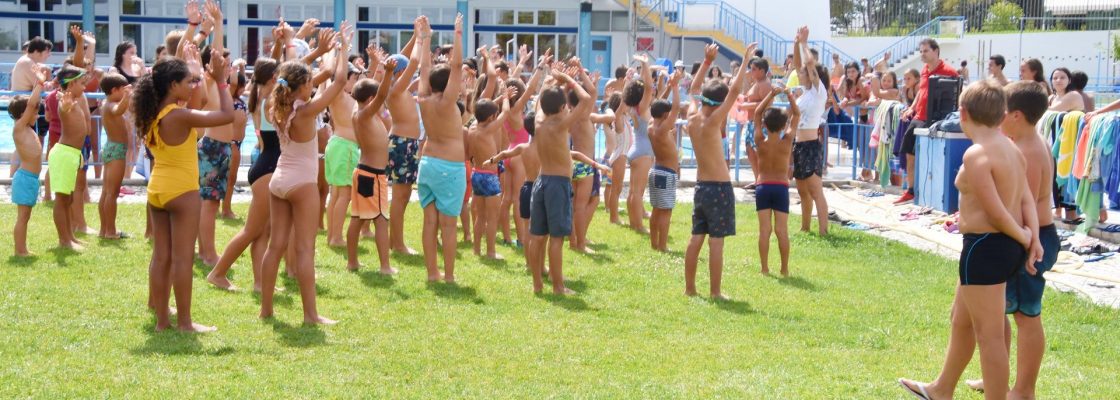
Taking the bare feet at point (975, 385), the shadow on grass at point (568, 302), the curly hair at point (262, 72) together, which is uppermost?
the curly hair at point (262, 72)

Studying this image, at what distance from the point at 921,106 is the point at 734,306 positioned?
7555mm

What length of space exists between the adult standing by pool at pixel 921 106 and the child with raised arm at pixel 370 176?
794cm

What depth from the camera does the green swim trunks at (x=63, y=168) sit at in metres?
9.80

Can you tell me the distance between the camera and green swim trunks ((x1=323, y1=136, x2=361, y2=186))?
9.73 meters

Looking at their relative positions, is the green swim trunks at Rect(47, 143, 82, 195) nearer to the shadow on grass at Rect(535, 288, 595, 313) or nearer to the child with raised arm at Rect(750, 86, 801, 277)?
the shadow on grass at Rect(535, 288, 595, 313)

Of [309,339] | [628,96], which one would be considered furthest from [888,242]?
[309,339]

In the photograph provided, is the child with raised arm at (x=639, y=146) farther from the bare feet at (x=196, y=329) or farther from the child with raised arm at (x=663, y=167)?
the bare feet at (x=196, y=329)

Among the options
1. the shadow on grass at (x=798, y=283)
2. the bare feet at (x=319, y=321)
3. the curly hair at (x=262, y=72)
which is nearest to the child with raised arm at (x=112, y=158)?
the curly hair at (x=262, y=72)

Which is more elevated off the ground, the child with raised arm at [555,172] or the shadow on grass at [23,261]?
the child with raised arm at [555,172]

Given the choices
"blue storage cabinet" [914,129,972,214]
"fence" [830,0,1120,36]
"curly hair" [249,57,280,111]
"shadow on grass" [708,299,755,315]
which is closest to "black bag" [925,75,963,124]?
"blue storage cabinet" [914,129,972,214]

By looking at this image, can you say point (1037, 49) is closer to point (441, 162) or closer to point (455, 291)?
point (441, 162)

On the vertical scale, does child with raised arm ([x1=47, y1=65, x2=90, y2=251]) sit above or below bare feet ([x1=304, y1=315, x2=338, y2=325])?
above

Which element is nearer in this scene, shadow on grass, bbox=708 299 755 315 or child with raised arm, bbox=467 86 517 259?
shadow on grass, bbox=708 299 755 315

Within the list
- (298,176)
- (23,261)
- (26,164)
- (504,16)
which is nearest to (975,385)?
(298,176)
